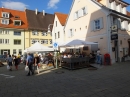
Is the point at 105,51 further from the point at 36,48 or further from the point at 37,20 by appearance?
the point at 37,20

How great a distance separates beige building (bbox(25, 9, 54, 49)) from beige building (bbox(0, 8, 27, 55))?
166 cm

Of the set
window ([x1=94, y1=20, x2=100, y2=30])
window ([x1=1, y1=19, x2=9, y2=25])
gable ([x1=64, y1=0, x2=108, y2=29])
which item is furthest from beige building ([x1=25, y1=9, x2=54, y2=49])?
window ([x1=94, y1=20, x2=100, y2=30])

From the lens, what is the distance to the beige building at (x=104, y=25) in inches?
645

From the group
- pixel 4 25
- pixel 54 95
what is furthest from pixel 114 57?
pixel 4 25

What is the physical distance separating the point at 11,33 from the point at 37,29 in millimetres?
7375

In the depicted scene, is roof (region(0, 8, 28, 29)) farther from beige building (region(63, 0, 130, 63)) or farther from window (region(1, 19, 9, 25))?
beige building (region(63, 0, 130, 63))

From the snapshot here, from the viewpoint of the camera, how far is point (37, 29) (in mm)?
40562

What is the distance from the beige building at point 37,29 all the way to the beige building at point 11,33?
166 centimetres

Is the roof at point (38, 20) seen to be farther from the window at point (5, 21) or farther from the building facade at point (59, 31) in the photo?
the building facade at point (59, 31)

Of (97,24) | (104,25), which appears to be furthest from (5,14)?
(104,25)

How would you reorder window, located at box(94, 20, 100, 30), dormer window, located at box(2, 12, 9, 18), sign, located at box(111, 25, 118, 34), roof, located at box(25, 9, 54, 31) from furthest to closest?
roof, located at box(25, 9, 54, 31) → dormer window, located at box(2, 12, 9, 18) → window, located at box(94, 20, 100, 30) → sign, located at box(111, 25, 118, 34)

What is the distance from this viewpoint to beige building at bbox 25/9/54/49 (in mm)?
39781

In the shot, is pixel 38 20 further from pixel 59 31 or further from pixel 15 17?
pixel 59 31

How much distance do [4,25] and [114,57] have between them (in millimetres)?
31071
